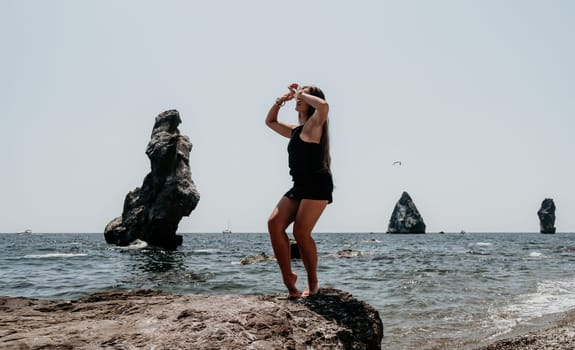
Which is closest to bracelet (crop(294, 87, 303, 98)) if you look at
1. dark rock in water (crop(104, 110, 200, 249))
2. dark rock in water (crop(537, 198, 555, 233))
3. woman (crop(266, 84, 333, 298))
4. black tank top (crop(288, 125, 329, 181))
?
woman (crop(266, 84, 333, 298))

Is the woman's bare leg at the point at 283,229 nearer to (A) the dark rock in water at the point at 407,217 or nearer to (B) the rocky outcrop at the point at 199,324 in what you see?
(B) the rocky outcrop at the point at 199,324

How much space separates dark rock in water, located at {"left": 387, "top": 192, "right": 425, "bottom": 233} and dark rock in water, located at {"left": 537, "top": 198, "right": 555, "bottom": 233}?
3416cm

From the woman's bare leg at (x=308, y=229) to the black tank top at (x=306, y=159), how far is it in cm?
32

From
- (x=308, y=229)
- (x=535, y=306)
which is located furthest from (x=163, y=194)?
(x=308, y=229)

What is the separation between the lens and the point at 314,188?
5.27 meters

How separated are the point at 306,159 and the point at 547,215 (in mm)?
154772

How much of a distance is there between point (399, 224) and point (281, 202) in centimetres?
15244

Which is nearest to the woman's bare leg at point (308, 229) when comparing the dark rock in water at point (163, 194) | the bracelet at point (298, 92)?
the bracelet at point (298, 92)

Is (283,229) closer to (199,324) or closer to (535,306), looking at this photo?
(199,324)

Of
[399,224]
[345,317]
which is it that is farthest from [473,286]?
[399,224]

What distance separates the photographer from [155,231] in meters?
48.7

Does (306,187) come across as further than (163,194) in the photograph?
No

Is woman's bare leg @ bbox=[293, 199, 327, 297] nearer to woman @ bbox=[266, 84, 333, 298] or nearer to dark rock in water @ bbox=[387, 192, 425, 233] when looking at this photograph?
woman @ bbox=[266, 84, 333, 298]

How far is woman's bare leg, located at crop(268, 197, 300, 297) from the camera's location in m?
5.35
